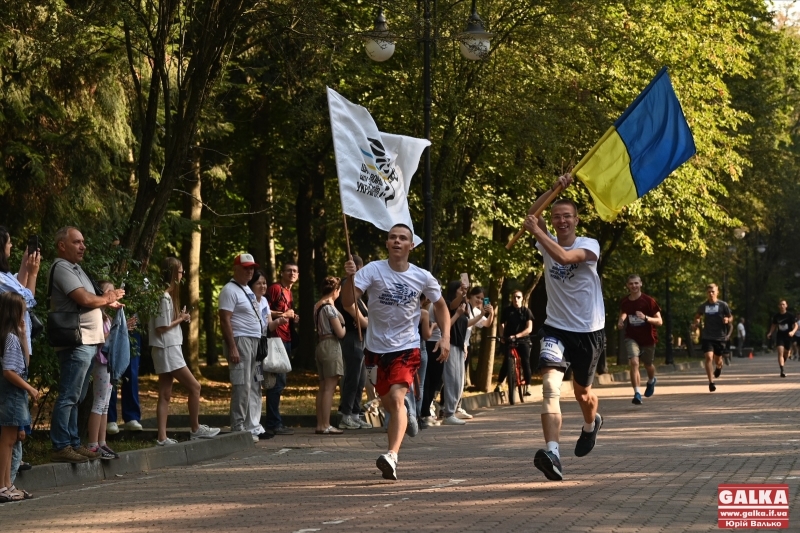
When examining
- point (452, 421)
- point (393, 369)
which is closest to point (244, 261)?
point (393, 369)

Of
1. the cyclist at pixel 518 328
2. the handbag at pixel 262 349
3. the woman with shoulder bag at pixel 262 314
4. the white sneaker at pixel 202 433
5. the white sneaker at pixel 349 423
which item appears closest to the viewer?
the white sneaker at pixel 202 433

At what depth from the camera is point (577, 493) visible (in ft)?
31.5

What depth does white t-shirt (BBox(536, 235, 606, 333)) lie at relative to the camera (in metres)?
10.5

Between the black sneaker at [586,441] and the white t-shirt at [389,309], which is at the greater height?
the white t-shirt at [389,309]

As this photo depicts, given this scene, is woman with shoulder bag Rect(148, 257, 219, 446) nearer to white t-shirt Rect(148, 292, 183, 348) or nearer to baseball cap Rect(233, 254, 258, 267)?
white t-shirt Rect(148, 292, 183, 348)

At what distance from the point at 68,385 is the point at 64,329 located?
496mm

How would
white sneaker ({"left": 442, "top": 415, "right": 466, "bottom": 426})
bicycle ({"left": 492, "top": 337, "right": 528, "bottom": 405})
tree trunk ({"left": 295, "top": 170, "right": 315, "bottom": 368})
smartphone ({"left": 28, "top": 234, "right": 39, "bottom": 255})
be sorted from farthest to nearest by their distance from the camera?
tree trunk ({"left": 295, "top": 170, "right": 315, "bottom": 368}) < bicycle ({"left": 492, "top": 337, "right": 528, "bottom": 405}) < white sneaker ({"left": 442, "top": 415, "right": 466, "bottom": 426}) < smartphone ({"left": 28, "top": 234, "right": 39, "bottom": 255})

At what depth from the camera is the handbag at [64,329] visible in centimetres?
1139

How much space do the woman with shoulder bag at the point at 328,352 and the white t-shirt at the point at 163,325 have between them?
2.74 metres

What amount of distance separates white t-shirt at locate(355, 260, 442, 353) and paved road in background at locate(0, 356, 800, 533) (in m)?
1.11

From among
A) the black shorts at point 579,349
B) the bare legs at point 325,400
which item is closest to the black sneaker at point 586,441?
the black shorts at point 579,349

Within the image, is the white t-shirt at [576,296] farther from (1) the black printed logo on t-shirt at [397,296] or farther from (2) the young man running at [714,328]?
(2) the young man running at [714,328]

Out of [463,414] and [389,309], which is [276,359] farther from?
[389,309]

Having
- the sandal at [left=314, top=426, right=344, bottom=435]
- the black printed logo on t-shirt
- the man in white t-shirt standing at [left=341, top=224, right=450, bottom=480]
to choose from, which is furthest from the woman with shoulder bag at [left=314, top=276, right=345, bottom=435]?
the black printed logo on t-shirt
